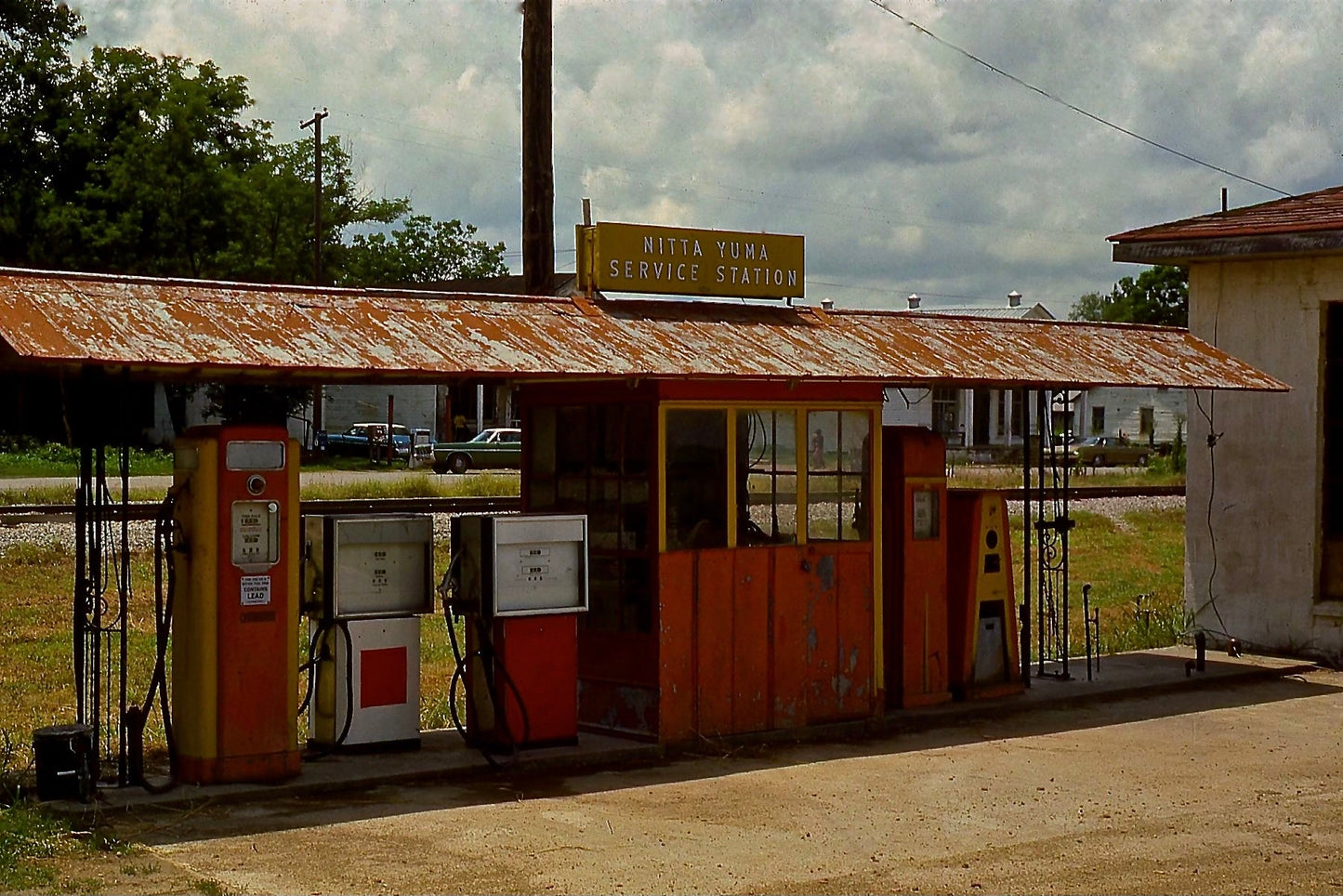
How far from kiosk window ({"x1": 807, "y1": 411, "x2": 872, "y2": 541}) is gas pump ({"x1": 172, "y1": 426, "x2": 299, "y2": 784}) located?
3716 millimetres

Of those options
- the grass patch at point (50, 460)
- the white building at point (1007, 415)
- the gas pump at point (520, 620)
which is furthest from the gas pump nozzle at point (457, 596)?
the white building at point (1007, 415)

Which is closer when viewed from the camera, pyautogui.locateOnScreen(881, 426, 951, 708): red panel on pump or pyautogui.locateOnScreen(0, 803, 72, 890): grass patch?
pyautogui.locateOnScreen(0, 803, 72, 890): grass patch

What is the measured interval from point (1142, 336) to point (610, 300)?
18.0 feet

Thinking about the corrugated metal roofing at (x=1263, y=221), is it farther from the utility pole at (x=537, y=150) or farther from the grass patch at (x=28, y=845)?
the grass patch at (x=28, y=845)

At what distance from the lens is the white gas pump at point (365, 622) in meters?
10.2

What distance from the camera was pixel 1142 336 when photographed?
48.6 feet

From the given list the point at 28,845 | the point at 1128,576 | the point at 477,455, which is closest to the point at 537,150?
the point at 28,845

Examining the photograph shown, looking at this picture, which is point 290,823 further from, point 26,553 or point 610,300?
point 26,553

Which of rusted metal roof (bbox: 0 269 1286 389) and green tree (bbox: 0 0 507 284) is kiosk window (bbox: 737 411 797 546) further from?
green tree (bbox: 0 0 507 284)

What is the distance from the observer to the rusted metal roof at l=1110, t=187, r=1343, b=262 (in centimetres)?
1536

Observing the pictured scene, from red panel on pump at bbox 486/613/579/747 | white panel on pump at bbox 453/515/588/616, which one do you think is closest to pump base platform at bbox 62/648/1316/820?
red panel on pump at bbox 486/613/579/747

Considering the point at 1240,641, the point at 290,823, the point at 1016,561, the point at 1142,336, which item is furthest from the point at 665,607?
the point at 1016,561

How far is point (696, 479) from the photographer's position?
438 inches

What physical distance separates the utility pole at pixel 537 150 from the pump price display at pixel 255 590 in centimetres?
574
